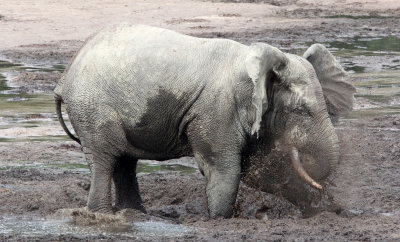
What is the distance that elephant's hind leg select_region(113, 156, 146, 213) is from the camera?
29.2ft

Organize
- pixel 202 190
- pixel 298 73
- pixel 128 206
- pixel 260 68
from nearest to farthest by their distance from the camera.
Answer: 1. pixel 260 68
2. pixel 298 73
3. pixel 128 206
4. pixel 202 190

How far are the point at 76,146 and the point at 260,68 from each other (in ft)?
16.8

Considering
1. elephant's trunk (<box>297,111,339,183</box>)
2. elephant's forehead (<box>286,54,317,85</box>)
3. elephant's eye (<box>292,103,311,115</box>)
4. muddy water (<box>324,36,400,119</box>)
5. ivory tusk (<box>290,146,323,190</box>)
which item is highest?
elephant's forehead (<box>286,54,317,85</box>)

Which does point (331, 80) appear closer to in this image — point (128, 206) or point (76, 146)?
point (128, 206)

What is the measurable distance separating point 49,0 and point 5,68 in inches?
348

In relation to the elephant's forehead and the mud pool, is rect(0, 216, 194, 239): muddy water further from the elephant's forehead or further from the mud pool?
the elephant's forehead

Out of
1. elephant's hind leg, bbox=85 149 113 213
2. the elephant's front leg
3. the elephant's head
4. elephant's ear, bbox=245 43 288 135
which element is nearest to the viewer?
elephant's ear, bbox=245 43 288 135

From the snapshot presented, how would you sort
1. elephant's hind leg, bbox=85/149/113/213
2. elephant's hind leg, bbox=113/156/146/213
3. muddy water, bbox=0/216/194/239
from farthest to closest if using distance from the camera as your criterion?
elephant's hind leg, bbox=113/156/146/213
elephant's hind leg, bbox=85/149/113/213
muddy water, bbox=0/216/194/239

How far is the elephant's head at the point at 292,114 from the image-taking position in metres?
7.57

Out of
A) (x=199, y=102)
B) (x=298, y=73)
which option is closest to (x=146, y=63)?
(x=199, y=102)

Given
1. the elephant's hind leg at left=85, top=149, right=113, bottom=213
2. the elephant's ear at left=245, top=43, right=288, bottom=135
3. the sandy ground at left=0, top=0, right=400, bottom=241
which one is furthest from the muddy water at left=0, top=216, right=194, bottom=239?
the elephant's ear at left=245, top=43, right=288, bottom=135

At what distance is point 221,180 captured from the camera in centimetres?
791

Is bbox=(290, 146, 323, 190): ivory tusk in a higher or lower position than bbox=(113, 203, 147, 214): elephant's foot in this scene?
higher

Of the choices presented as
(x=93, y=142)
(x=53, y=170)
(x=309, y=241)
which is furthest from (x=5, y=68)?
(x=309, y=241)
